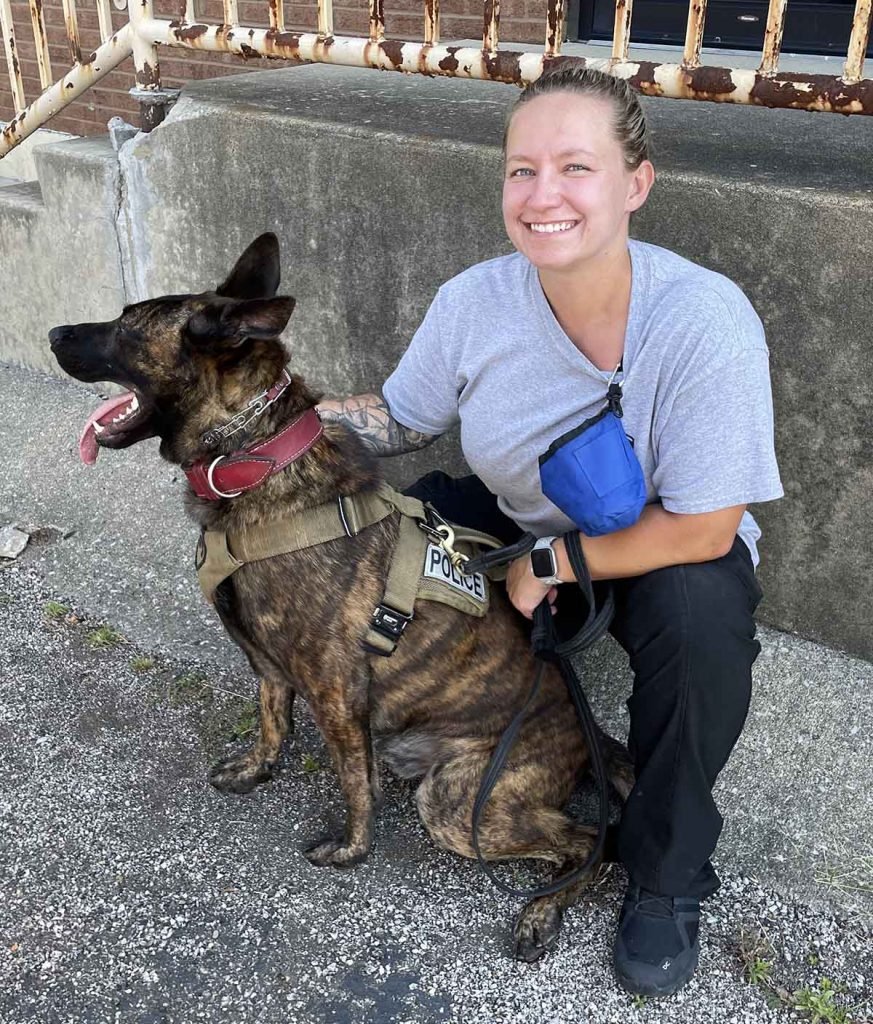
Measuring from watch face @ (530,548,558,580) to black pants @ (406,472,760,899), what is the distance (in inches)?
7.6

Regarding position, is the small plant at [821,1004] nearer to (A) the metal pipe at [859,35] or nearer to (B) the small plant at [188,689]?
(B) the small plant at [188,689]

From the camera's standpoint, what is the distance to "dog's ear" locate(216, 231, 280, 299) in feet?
7.68

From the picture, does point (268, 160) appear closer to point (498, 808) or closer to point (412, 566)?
point (412, 566)

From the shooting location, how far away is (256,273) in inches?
93.0

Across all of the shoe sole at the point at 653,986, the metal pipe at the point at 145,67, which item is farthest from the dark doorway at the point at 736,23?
the shoe sole at the point at 653,986

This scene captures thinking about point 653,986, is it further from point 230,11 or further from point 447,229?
point 230,11

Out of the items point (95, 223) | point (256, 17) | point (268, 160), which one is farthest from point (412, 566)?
point (256, 17)

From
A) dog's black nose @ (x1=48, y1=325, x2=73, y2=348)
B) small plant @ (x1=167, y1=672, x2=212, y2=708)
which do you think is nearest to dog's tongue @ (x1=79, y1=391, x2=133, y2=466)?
dog's black nose @ (x1=48, y1=325, x2=73, y2=348)

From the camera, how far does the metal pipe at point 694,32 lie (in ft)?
8.88

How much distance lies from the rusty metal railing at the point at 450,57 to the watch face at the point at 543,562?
135cm

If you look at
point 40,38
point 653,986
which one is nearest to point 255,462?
point 653,986

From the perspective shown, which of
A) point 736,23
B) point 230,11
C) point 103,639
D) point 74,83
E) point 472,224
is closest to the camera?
point 472,224

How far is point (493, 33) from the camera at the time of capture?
2.97 meters

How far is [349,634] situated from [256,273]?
0.88m
